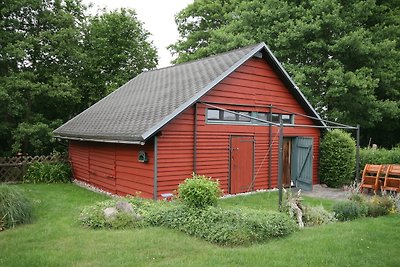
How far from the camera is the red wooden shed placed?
36.7 feet

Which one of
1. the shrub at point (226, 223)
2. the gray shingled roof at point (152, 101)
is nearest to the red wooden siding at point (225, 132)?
the gray shingled roof at point (152, 101)

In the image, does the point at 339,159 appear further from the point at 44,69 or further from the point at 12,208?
the point at 44,69

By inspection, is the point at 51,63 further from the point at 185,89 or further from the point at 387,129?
the point at 387,129

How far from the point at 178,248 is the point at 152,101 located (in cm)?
729

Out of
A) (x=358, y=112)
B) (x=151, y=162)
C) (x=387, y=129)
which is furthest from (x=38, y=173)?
(x=387, y=129)

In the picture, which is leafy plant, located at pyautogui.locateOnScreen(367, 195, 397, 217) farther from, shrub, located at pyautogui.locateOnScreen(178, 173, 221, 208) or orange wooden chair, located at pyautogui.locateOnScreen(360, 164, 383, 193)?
shrub, located at pyautogui.locateOnScreen(178, 173, 221, 208)

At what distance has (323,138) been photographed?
1636 centimetres

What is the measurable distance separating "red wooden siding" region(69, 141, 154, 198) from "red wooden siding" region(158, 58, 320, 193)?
1.95ft

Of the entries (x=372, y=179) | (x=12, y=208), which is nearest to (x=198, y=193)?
(x=12, y=208)

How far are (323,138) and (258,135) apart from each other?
412 cm

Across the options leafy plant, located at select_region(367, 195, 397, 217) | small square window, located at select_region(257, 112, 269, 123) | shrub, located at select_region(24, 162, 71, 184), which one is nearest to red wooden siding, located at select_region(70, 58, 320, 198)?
small square window, located at select_region(257, 112, 269, 123)

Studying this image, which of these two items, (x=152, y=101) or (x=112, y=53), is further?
(x=112, y=53)

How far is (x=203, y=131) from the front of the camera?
12.2 metres

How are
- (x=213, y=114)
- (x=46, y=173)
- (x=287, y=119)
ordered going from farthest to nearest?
(x=46, y=173)
(x=287, y=119)
(x=213, y=114)
